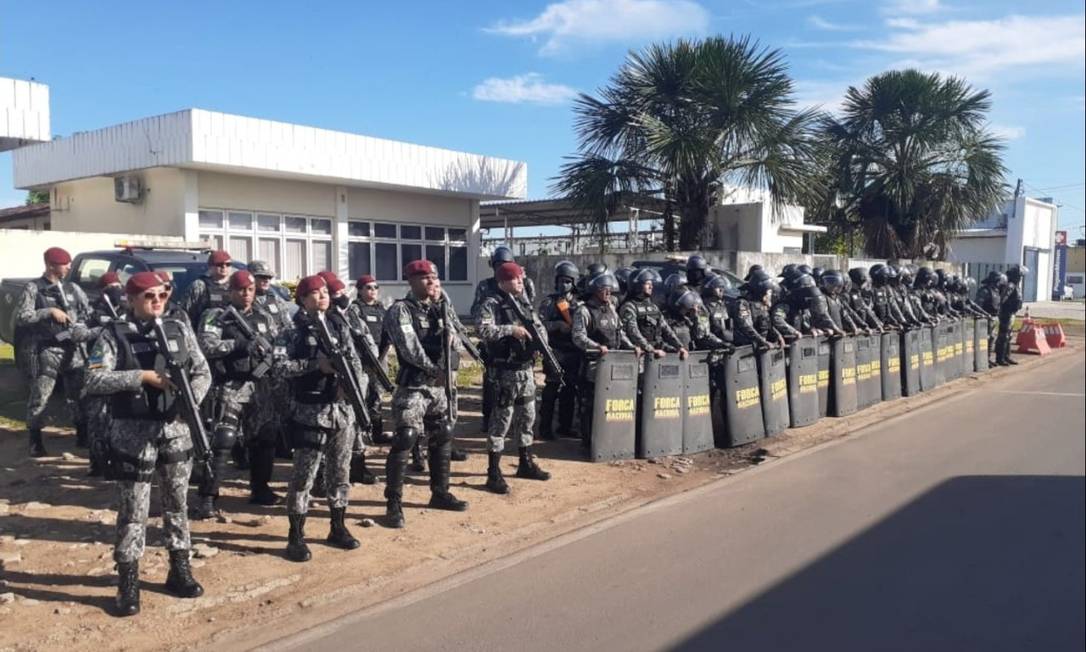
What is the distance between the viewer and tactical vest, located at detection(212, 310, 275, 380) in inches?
234

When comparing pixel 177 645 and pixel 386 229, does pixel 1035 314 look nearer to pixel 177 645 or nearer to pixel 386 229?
pixel 386 229

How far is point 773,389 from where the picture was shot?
8953 millimetres

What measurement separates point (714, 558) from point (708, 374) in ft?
10.6

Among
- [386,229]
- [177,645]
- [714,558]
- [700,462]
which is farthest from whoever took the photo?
[386,229]

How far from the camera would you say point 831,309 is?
34.6 feet

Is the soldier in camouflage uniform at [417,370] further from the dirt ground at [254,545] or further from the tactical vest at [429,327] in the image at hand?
the dirt ground at [254,545]

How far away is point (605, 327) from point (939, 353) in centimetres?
750

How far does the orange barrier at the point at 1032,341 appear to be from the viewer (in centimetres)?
1830

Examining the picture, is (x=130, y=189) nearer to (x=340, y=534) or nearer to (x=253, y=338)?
(x=253, y=338)

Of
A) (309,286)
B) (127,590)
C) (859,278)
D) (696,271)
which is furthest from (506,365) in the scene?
(859,278)

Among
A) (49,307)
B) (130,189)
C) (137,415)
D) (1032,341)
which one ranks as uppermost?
(130,189)

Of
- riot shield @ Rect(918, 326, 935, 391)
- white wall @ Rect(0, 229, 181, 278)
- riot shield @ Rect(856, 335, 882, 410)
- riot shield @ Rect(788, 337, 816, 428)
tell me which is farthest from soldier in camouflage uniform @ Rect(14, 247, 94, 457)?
riot shield @ Rect(918, 326, 935, 391)

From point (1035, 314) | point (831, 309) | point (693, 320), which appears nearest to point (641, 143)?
point (831, 309)

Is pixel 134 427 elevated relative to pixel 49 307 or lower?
lower
